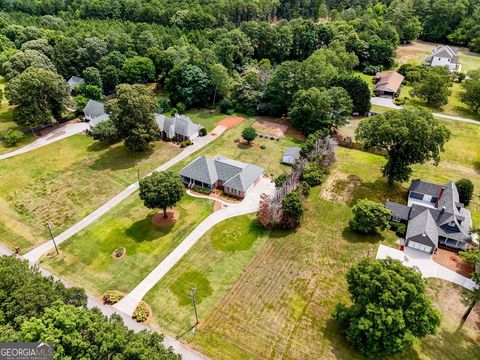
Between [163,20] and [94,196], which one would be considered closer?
[94,196]

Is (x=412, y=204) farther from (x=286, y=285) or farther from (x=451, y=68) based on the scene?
(x=451, y=68)

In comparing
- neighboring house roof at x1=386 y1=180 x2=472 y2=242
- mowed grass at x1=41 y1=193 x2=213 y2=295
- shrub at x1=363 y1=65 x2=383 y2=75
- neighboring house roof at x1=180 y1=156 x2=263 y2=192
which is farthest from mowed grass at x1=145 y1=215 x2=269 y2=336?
shrub at x1=363 y1=65 x2=383 y2=75

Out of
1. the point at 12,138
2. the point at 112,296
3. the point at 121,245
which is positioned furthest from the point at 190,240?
the point at 12,138

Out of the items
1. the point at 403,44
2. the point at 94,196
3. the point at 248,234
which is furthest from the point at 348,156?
the point at 403,44

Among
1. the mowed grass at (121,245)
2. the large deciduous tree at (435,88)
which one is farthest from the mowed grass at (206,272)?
the large deciduous tree at (435,88)

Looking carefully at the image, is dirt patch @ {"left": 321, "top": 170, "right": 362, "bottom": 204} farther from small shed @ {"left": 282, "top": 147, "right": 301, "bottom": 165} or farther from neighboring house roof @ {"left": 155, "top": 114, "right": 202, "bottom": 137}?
neighboring house roof @ {"left": 155, "top": 114, "right": 202, "bottom": 137}
